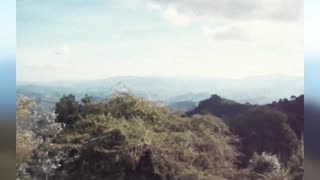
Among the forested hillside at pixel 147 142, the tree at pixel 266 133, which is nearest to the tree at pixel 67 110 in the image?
the forested hillside at pixel 147 142

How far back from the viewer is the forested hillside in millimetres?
4746

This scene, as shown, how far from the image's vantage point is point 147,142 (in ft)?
15.7

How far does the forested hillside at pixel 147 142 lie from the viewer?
15.6 ft

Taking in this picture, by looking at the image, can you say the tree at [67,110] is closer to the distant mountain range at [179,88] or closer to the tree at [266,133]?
the distant mountain range at [179,88]

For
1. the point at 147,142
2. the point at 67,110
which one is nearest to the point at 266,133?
the point at 147,142

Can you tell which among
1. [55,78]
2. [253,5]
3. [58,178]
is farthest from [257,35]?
[58,178]

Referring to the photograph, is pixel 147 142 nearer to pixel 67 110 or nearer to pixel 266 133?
pixel 67 110

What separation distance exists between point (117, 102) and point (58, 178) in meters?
0.78

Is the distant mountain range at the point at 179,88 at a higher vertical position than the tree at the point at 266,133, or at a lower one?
higher

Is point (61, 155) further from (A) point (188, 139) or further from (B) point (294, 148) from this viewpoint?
(B) point (294, 148)

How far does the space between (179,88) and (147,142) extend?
0.51 metres

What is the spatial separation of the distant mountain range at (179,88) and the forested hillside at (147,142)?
0.07 metres

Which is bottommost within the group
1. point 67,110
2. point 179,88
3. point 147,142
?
point 147,142

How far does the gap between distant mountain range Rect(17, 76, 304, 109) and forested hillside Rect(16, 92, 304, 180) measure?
0.23ft
